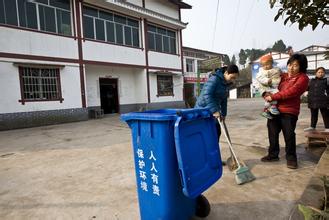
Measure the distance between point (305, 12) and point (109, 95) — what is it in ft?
45.6

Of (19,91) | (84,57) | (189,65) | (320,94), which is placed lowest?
(320,94)

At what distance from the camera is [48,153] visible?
5.27 meters

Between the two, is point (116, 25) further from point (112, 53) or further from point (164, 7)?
point (164, 7)

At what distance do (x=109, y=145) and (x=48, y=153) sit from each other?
1303mm

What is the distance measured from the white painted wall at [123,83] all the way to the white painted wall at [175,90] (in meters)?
0.72

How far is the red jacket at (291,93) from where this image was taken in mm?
3383

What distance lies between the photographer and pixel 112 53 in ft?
45.4

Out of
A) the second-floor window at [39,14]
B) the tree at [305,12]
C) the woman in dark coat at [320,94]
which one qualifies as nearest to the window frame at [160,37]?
the second-floor window at [39,14]

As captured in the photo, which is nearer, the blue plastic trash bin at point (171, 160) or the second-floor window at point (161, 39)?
the blue plastic trash bin at point (171, 160)

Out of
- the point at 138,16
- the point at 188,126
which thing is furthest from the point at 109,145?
the point at 138,16

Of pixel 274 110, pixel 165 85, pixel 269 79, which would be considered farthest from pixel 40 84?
pixel 274 110

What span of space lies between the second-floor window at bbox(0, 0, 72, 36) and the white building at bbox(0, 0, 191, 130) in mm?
36

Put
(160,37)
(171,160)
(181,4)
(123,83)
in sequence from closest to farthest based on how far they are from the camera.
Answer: (171,160) < (123,83) < (160,37) < (181,4)

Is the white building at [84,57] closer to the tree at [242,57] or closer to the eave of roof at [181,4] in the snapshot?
the eave of roof at [181,4]
